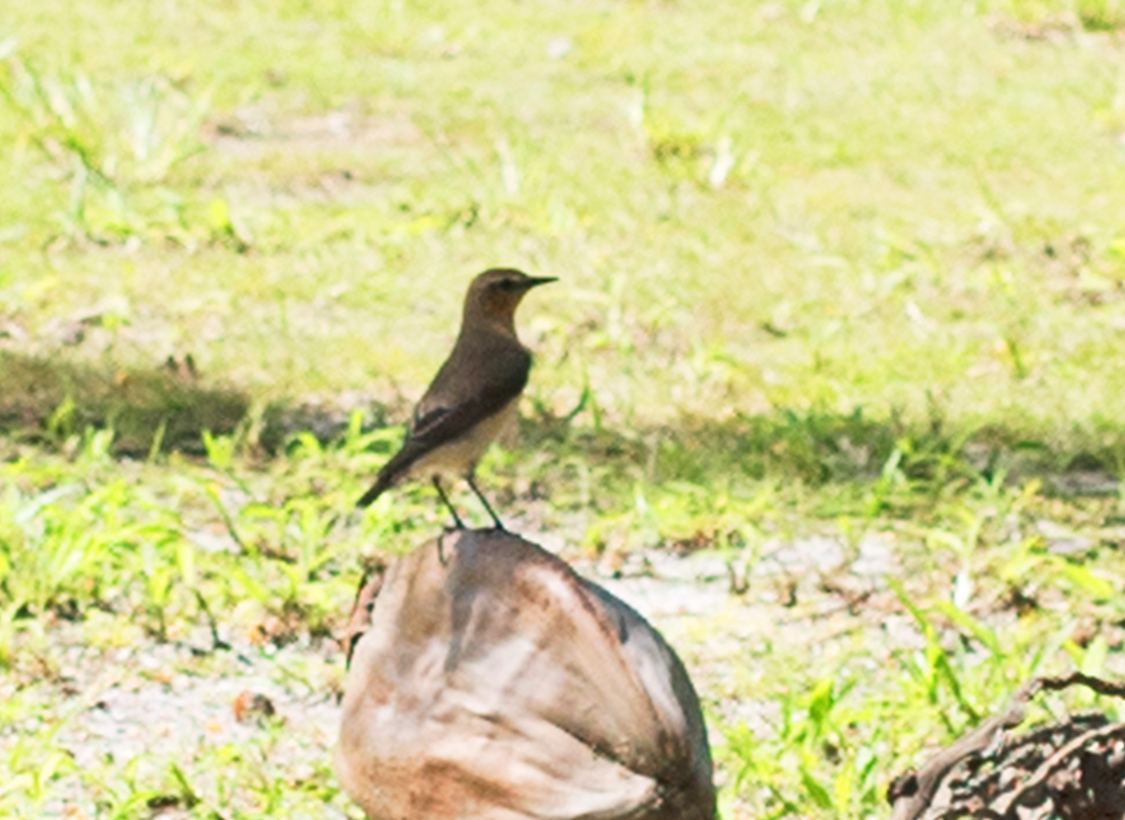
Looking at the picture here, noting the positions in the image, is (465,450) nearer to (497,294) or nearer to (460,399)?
(460,399)

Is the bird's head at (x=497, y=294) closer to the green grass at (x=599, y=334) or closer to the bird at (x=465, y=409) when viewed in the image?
the bird at (x=465, y=409)

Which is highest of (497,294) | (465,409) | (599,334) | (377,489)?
(497,294)

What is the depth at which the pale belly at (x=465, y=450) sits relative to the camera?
161 inches

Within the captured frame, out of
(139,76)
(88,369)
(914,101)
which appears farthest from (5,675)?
(914,101)

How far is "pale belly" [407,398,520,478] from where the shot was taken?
410cm

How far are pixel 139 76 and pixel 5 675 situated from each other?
19.9 feet

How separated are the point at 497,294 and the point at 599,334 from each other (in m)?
2.53

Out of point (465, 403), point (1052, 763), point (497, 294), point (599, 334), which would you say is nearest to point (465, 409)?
point (465, 403)

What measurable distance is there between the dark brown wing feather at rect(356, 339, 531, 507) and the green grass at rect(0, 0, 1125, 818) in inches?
25.1

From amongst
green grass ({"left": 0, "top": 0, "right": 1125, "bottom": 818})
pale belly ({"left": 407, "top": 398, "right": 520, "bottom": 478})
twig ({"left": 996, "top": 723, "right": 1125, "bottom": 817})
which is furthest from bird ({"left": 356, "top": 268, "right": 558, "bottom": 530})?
twig ({"left": 996, "top": 723, "right": 1125, "bottom": 817})

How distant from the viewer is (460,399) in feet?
13.5

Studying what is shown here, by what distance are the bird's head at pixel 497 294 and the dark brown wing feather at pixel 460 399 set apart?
0.17 meters

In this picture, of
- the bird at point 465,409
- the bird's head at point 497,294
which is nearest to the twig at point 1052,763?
the bird at point 465,409

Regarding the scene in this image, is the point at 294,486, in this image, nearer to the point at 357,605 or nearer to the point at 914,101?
the point at 357,605
